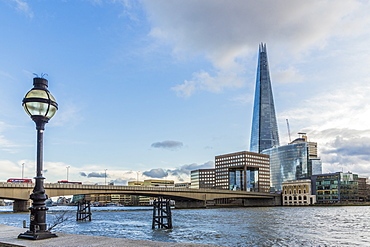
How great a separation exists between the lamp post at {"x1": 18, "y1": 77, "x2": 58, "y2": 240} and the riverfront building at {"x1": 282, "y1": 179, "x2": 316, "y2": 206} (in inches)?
7418

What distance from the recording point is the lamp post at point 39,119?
49.8 feet

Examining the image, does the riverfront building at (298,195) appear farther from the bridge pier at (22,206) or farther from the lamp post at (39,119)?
the lamp post at (39,119)

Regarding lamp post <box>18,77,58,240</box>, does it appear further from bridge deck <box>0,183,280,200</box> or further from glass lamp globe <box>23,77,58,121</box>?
bridge deck <box>0,183,280,200</box>

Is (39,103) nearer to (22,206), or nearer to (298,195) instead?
(22,206)

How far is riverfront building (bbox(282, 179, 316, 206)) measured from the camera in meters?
192

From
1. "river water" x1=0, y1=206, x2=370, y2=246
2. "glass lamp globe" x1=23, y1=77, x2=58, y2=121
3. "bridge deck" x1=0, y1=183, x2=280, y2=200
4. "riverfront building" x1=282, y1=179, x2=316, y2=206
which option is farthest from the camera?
"riverfront building" x1=282, y1=179, x2=316, y2=206

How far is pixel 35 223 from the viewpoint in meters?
14.9

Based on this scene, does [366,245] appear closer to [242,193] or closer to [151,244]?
[151,244]

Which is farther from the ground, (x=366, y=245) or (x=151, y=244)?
(x=151, y=244)

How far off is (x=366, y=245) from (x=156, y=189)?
293 feet

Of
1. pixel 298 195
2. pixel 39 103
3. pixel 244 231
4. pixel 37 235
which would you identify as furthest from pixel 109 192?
pixel 298 195

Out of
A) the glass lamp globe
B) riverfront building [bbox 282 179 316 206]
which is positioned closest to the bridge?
riverfront building [bbox 282 179 316 206]

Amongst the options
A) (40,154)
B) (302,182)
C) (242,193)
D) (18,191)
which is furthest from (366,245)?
(302,182)

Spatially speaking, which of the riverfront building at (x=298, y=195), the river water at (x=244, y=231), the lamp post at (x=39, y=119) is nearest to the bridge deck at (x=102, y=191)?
the river water at (x=244, y=231)
